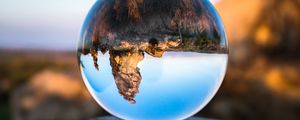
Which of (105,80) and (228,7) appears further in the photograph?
(228,7)

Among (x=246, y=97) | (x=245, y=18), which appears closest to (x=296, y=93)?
(x=246, y=97)

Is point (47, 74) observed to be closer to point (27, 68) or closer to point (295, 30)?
point (295, 30)

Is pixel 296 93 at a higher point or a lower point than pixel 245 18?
lower

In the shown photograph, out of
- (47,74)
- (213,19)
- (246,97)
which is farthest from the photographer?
(47,74)

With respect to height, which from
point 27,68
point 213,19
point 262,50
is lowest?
point 27,68

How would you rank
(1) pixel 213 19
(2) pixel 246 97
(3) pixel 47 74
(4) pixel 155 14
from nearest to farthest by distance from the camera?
(4) pixel 155 14 < (1) pixel 213 19 < (2) pixel 246 97 < (3) pixel 47 74

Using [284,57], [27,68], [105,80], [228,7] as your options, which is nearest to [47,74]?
[228,7]

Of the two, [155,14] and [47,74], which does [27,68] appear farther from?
[155,14]
